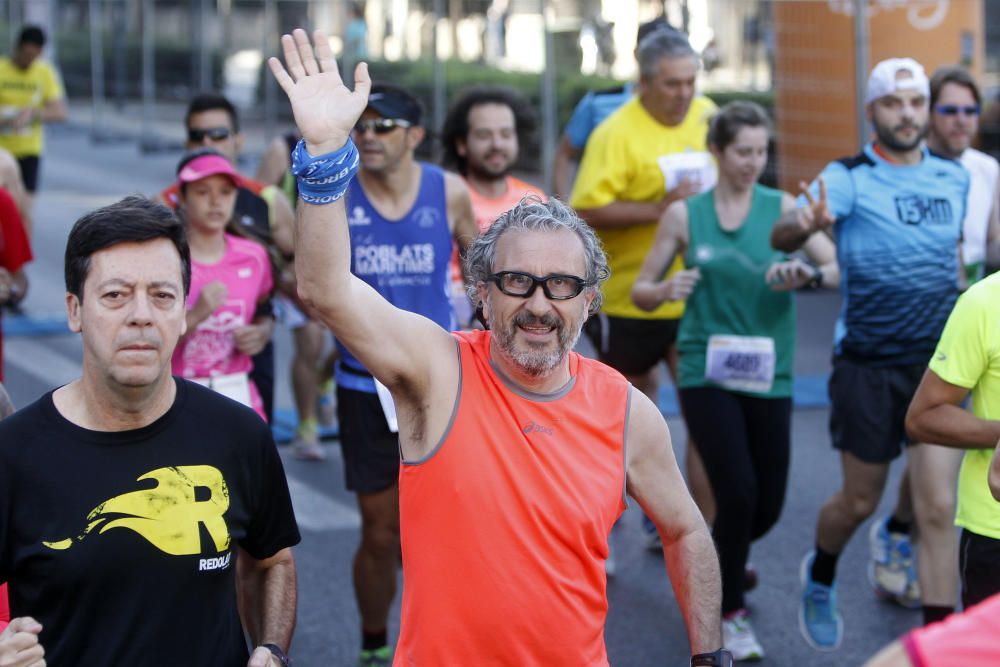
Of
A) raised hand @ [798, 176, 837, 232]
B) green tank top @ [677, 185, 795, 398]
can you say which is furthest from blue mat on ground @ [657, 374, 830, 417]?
raised hand @ [798, 176, 837, 232]

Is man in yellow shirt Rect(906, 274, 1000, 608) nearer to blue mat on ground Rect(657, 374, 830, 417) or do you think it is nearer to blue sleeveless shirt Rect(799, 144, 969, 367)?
blue sleeveless shirt Rect(799, 144, 969, 367)

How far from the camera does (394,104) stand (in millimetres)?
5617

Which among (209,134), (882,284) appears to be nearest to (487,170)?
(209,134)

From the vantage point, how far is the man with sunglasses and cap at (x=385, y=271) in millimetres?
5238

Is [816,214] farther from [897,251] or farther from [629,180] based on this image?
[629,180]

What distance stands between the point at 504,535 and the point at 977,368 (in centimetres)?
161

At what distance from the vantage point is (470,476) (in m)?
3.04

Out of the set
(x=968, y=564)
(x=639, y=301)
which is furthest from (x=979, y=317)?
(x=639, y=301)

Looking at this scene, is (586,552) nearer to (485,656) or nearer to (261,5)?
(485,656)

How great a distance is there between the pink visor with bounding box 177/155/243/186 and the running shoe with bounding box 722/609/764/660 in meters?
2.48

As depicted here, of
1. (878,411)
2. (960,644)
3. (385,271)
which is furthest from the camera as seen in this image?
(878,411)

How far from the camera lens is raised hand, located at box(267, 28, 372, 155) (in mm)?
2865

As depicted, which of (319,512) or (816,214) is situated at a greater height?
(816,214)

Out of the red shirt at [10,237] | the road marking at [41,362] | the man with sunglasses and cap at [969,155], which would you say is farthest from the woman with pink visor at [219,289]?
the road marking at [41,362]
